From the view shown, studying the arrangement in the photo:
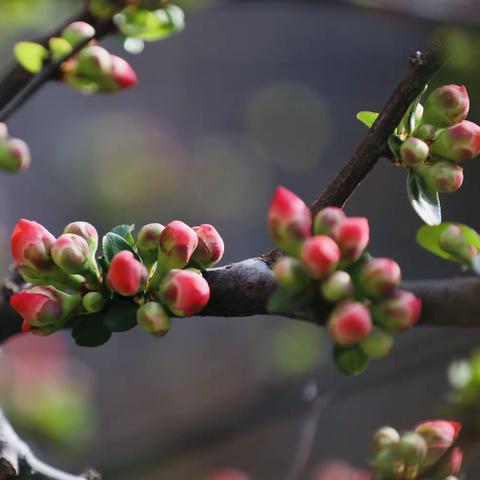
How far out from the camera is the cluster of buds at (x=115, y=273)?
54 centimetres

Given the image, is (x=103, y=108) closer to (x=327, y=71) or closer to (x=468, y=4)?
(x=327, y=71)

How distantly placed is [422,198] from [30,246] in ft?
0.89

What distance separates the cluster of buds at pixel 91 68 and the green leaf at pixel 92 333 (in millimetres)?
246

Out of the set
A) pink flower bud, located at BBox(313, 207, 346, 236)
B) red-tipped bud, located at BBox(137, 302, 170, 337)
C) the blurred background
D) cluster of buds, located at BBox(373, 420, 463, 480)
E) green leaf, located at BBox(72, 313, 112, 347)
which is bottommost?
the blurred background

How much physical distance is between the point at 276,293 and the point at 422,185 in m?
0.17

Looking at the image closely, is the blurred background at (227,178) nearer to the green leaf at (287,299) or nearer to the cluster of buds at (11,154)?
the cluster of buds at (11,154)

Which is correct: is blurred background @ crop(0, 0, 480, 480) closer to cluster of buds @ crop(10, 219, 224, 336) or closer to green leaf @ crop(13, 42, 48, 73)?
green leaf @ crop(13, 42, 48, 73)

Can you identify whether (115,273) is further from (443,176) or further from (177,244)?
(443,176)

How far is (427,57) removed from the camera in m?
0.55

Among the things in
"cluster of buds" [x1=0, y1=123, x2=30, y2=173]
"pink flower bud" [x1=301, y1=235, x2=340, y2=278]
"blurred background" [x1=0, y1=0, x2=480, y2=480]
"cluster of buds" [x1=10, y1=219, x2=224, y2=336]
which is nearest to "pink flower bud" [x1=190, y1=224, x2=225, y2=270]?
"cluster of buds" [x1=10, y1=219, x2=224, y2=336]

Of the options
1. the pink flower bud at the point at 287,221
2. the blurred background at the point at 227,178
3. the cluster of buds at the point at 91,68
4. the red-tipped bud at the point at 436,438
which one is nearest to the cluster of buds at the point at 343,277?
the pink flower bud at the point at 287,221

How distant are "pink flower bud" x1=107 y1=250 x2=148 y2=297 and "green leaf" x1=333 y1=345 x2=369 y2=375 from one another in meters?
0.13

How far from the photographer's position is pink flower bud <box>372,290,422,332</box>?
1.54 ft

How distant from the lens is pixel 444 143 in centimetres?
59
